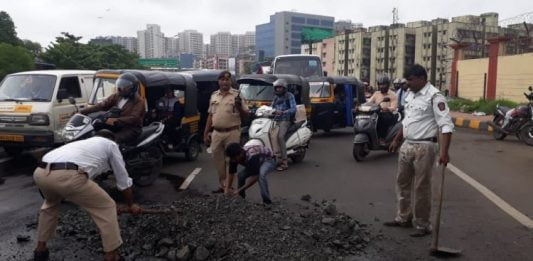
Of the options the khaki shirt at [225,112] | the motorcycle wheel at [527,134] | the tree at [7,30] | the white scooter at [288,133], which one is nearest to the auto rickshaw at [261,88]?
the white scooter at [288,133]

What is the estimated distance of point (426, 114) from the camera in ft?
18.0

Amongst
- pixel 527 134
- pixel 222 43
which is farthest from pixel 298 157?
pixel 222 43

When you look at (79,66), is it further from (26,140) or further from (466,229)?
(466,229)

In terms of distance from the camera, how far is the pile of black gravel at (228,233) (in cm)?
468

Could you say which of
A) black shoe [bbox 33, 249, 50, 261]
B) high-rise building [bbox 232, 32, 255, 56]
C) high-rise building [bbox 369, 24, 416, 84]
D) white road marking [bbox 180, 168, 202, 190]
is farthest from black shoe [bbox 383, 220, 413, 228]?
high-rise building [bbox 232, 32, 255, 56]

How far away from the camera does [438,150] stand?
565 cm

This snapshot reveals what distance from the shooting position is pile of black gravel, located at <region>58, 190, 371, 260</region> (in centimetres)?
468

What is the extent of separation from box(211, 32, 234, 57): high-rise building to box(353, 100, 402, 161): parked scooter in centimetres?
11951

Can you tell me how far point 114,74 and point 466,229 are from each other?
22.9 ft

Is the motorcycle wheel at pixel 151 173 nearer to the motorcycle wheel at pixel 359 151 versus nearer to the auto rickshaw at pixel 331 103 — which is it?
the motorcycle wheel at pixel 359 151

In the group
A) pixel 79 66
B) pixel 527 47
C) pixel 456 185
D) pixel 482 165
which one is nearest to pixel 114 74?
pixel 456 185

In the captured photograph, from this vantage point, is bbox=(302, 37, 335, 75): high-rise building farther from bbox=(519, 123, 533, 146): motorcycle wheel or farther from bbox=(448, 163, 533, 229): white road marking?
bbox=(448, 163, 533, 229): white road marking

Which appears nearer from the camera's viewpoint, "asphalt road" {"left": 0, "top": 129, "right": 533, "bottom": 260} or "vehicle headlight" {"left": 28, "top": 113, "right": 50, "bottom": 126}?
"asphalt road" {"left": 0, "top": 129, "right": 533, "bottom": 260}

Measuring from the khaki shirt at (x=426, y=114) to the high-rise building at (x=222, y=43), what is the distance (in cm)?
12454
